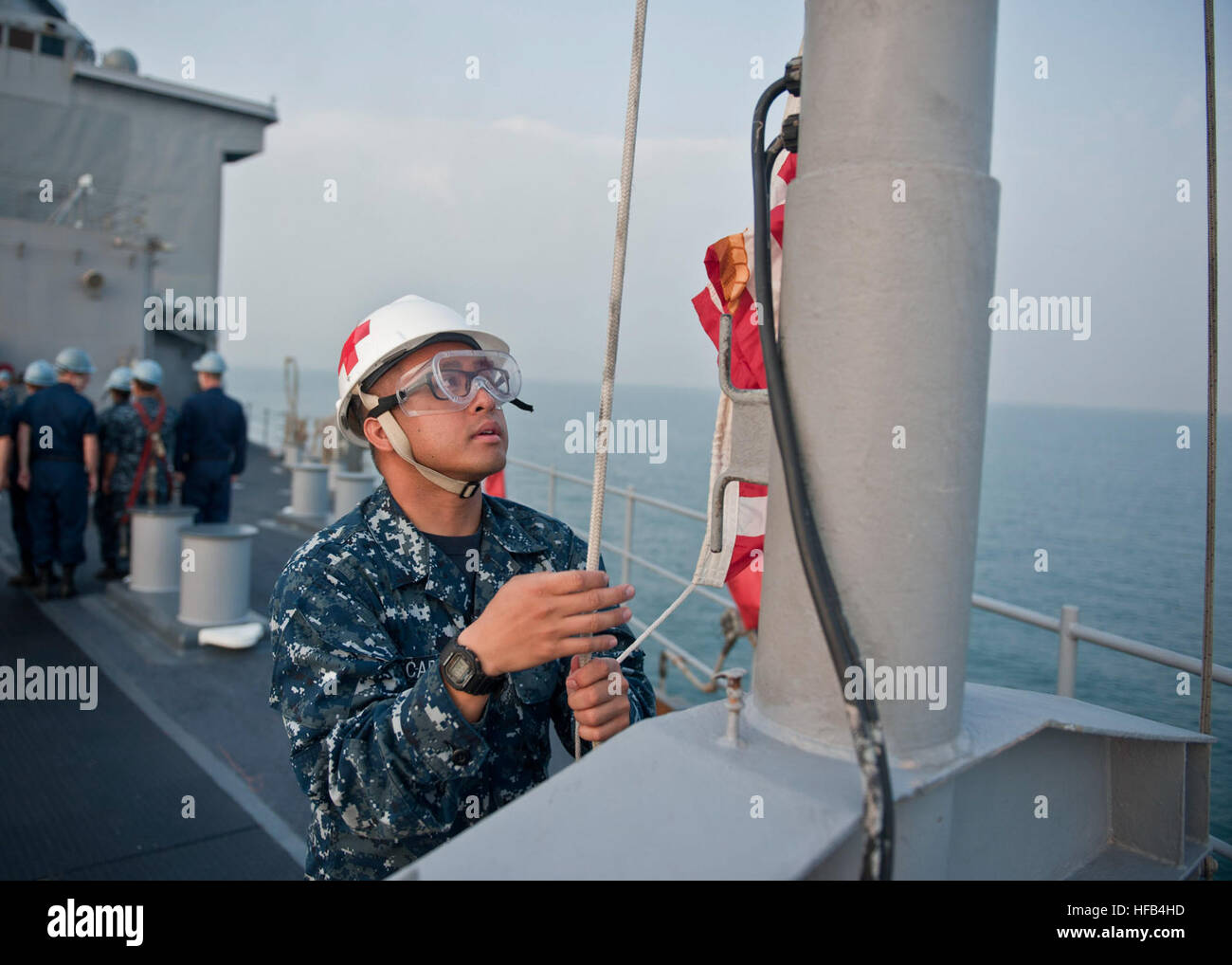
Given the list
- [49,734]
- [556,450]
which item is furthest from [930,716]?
[556,450]

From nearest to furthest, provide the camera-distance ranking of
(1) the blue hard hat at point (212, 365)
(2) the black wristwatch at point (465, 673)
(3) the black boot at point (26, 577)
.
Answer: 1. (2) the black wristwatch at point (465, 673)
2. (3) the black boot at point (26, 577)
3. (1) the blue hard hat at point (212, 365)

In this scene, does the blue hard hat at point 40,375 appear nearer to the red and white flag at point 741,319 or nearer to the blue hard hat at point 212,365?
the blue hard hat at point 212,365

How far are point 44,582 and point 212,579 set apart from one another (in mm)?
2098

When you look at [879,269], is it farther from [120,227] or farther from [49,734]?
[120,227]

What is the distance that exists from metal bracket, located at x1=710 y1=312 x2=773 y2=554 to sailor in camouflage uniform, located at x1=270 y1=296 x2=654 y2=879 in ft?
0.76

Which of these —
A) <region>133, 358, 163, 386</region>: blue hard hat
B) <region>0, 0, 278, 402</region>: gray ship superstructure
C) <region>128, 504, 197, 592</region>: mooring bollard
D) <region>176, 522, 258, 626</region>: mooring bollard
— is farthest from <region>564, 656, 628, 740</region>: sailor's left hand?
<region>0, 0, 278, 402</region>: gray ship superstructure

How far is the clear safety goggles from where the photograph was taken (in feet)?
6.26

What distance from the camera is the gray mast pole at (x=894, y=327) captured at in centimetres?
97

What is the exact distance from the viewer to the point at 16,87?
19.0 meters

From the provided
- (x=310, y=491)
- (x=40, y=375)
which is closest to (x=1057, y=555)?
(x=310, y=491)

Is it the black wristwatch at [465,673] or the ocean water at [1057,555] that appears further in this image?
the ocean water at [1057,555]

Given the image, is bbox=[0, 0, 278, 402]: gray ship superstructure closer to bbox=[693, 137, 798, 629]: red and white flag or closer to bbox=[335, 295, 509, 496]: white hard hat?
bbox=[335, 295, 509, 496]: white hard hat

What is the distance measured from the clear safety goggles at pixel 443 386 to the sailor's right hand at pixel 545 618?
2.46ft

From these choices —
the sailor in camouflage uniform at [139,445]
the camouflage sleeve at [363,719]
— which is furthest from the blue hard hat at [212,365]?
the camouflage sleeve at [363,719]
